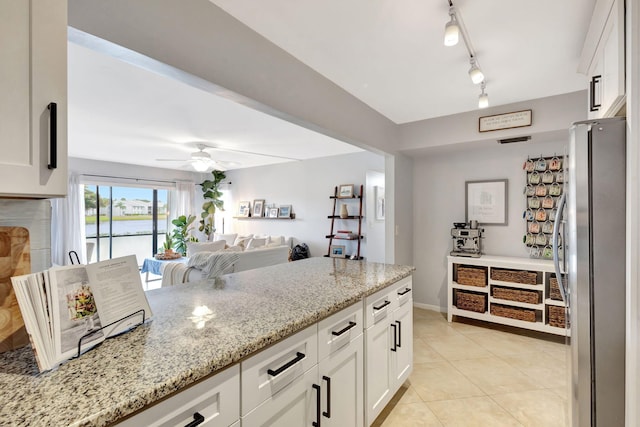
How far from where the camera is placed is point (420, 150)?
3705 mm

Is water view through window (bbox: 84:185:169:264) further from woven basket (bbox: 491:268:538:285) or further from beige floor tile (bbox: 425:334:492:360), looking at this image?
woven basket (bbox: 491:268:538:285)

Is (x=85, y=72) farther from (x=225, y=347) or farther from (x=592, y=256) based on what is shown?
(x=592, y=256)

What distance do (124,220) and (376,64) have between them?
6526mm

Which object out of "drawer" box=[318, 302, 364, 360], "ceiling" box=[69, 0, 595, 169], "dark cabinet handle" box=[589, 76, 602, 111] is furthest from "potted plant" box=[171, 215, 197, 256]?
"dark cabinet handle" box=[589, 76, 602, 111]

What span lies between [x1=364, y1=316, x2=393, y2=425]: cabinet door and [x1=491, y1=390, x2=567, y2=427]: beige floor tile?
0.88 metres

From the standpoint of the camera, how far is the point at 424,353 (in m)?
2.85

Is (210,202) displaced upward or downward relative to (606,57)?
downward

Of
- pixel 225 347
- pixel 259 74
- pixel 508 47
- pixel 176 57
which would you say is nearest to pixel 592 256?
pixel 508 47

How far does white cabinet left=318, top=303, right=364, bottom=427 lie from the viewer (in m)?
1.33

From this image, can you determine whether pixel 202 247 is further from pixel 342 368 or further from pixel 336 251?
pixel 342 368

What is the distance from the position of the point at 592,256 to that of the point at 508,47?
147cm

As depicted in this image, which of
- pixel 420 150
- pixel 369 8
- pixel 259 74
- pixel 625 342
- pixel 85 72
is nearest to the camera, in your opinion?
pixel 625 342

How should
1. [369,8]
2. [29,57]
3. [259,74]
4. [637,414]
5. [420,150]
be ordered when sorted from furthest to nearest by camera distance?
[420,150] < [259,74] < [369,8] < [637,414] < [29,57]

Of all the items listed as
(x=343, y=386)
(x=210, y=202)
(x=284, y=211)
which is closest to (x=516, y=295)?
(x=343, y=386)
